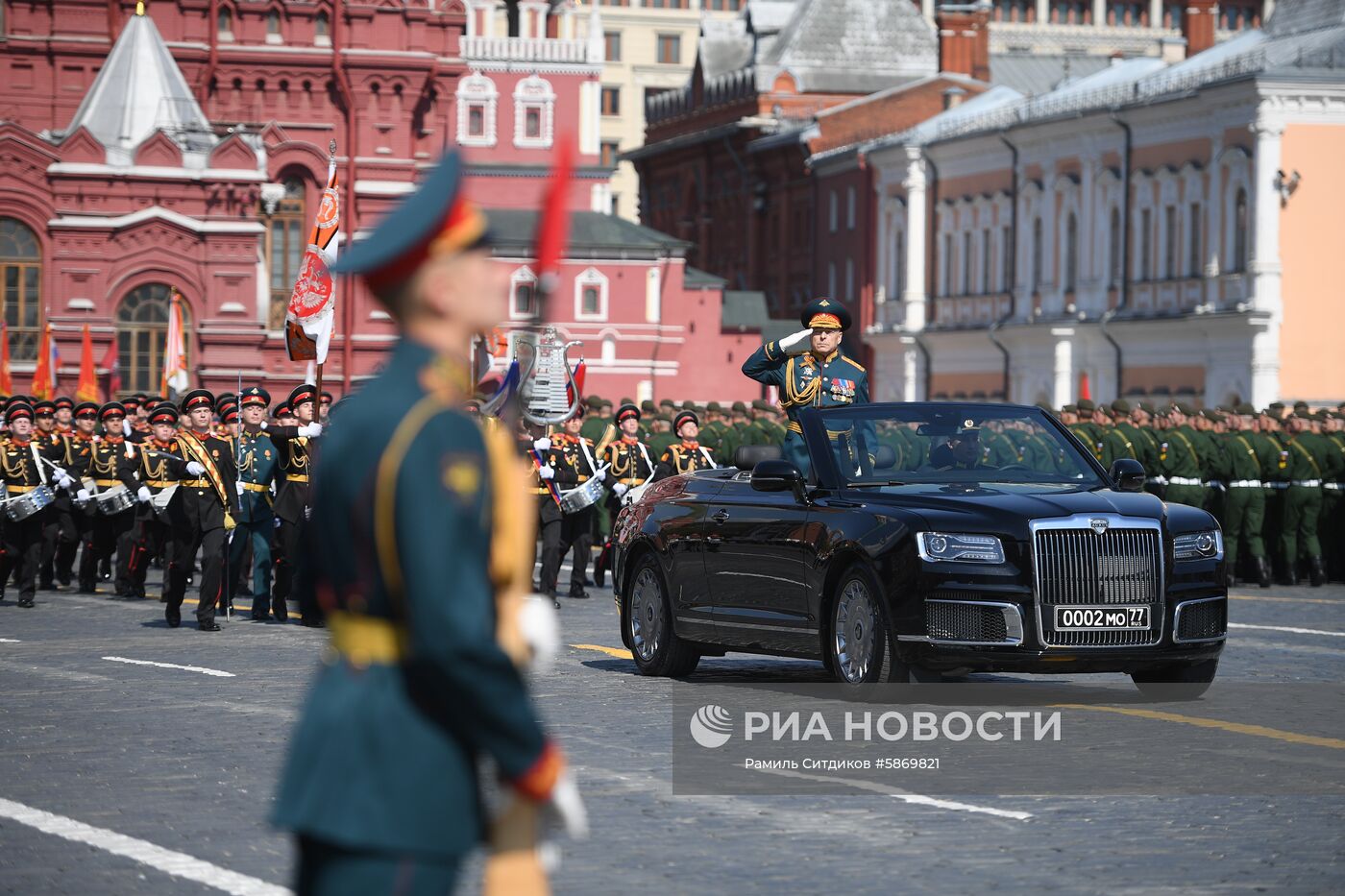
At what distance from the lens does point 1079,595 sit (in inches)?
542

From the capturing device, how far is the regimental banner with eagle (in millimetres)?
23719

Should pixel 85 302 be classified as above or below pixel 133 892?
above

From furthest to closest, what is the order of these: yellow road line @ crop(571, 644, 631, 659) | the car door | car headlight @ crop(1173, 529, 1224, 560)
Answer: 1. yellow road line @ crop(571, 644, 631, 659)
2. the car door
3. car headlight @ crop(1173, 529, 1224, 560)

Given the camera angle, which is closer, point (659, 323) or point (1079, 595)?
point (1079, 595)

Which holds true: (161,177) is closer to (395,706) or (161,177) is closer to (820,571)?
(820,571)

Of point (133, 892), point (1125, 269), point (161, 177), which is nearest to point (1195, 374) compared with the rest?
point (1125, 269)

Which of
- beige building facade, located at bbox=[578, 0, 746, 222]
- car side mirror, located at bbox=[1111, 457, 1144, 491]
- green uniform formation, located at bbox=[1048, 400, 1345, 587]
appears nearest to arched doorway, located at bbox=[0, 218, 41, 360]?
green uniform formation, located at bbox=[1048, 400, 1345, 587]

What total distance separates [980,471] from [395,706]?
10.3m

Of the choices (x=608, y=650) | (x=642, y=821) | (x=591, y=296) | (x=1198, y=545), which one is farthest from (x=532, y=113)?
(x=642, y=821)

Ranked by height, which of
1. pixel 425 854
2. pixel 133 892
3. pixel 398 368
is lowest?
pixel 133 892

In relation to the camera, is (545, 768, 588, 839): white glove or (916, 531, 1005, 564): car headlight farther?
(916, 531, 1005, 564): car headlight

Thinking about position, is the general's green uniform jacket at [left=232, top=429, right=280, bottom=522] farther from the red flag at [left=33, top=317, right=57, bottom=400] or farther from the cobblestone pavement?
the red flag at [left=33, top=317, right=57, bottom=400]

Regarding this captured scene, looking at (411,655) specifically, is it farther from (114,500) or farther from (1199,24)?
(1199,24)

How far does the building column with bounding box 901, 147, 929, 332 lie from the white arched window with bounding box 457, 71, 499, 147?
51.4ft
